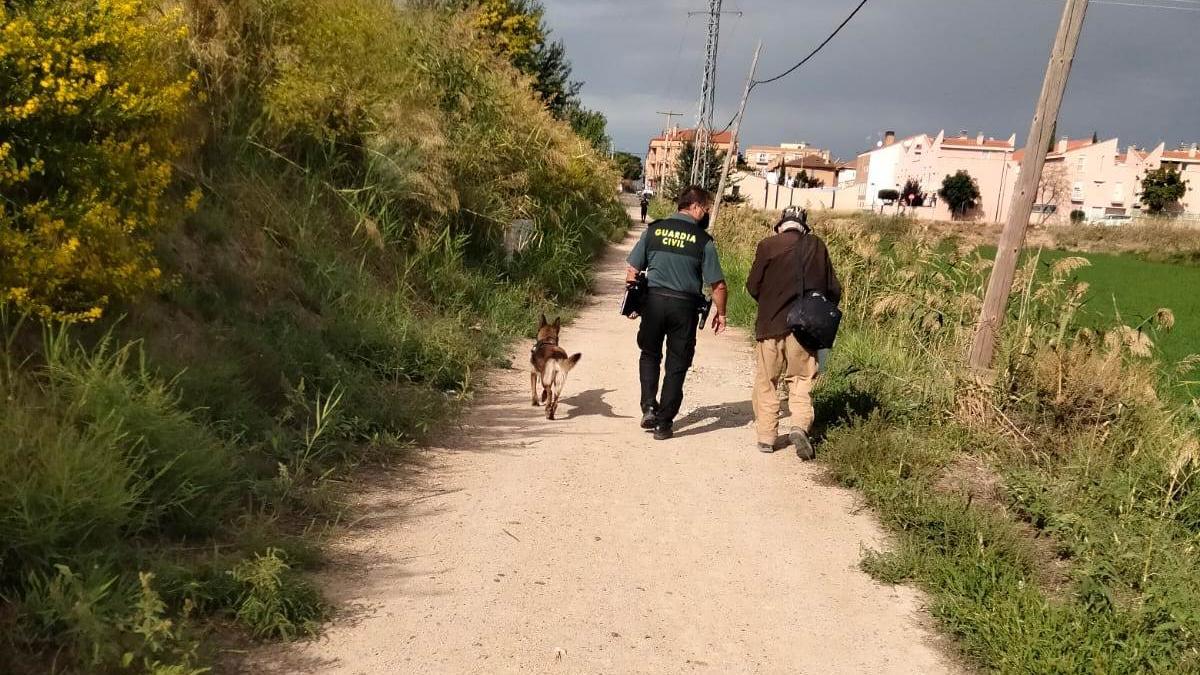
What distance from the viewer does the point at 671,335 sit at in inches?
255

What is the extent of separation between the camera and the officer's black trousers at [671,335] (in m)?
6.39

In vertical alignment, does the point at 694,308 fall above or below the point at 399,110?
below

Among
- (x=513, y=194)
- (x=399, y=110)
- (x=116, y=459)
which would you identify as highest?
(x=399, y=110)

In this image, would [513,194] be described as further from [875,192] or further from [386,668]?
[875,192]

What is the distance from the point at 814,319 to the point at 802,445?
0.92 meters

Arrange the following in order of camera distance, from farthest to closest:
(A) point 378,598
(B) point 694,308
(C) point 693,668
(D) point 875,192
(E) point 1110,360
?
1. (D) point 875,192
2. (B) point 694,308
3. (E) point 1110,360
4. (A) point 378,598
5. (C) point 693,668

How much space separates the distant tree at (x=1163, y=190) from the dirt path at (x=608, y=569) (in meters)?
79.4

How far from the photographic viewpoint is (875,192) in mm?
89375

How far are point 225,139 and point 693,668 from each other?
20.5 ft

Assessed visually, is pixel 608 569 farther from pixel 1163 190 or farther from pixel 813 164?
pixel 813 164

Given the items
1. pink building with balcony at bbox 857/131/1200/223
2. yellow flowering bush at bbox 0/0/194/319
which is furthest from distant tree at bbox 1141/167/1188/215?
yellow flowering bush at bbox 0/0/194/319

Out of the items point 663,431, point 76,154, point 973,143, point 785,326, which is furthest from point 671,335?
point 973,143

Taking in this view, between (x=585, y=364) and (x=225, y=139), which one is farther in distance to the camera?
(x=585, y=364)

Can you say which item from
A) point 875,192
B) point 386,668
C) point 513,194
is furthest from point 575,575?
point 875,192
